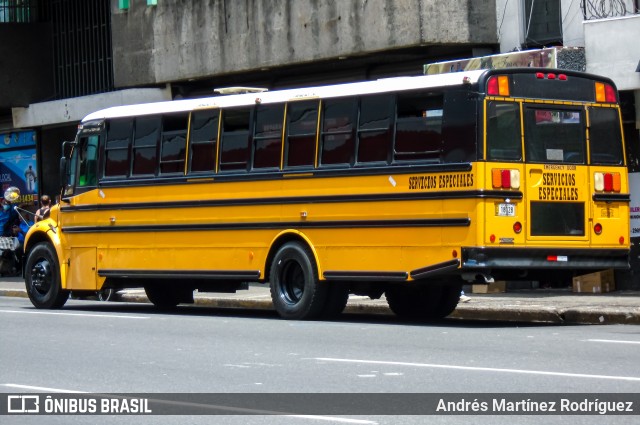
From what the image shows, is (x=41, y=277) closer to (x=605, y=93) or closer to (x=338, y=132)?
(x=338, y=132)

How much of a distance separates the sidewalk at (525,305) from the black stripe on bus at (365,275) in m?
2.09

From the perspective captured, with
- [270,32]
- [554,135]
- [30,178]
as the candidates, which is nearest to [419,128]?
[554,135]

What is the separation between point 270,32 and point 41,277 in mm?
7134

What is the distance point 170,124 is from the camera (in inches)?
787

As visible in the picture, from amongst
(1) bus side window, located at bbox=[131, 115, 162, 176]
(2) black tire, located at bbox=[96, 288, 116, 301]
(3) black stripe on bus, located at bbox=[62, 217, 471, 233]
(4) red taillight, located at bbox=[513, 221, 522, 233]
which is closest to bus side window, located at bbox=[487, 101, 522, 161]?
(4) red taillight, located at bbox=[513, 221, 522, 233]

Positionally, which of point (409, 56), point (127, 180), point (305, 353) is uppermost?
point (409, 56)

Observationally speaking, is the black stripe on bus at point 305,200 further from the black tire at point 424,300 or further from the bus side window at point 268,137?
the black tire at point 424,300

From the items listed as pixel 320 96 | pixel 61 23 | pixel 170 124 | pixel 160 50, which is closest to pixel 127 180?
pixel 170 124

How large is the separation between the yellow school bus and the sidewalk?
2.07 ft

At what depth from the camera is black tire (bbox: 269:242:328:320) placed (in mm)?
17953

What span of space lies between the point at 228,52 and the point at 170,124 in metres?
7.35

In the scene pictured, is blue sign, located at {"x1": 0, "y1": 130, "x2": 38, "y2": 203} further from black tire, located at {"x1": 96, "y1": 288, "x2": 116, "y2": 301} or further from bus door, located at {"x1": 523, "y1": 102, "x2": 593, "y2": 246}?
bus door, located at {"x1": 523, "y1": 102, "x2": 593, "y2": 246}

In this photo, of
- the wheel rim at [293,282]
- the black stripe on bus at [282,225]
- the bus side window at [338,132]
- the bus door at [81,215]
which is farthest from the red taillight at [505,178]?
the bus door at [81,215]

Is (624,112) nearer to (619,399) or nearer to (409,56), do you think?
(409,56)
